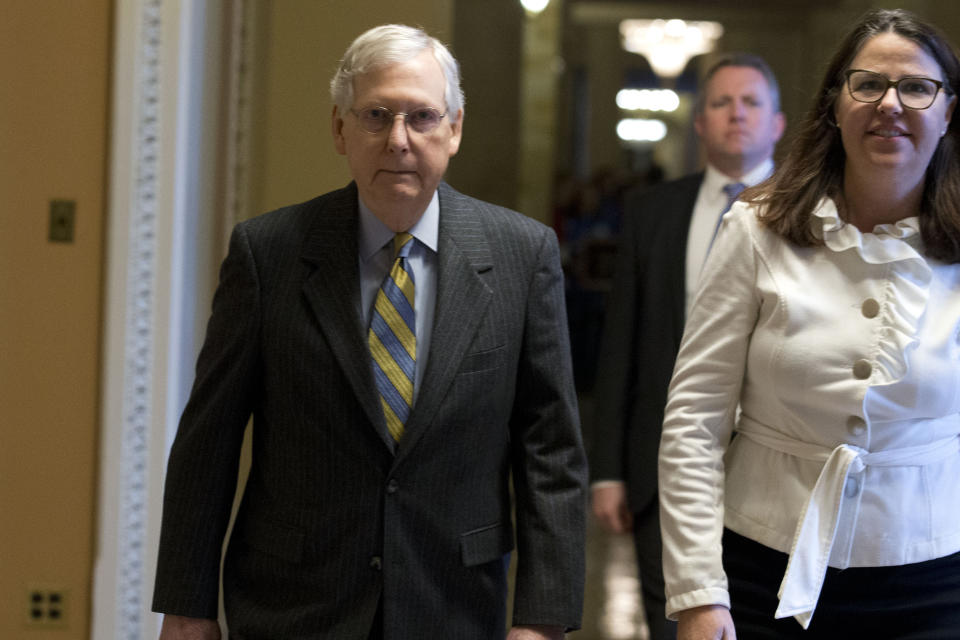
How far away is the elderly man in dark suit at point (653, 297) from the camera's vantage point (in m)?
3.34

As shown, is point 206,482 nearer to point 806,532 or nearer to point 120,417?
point 806,532

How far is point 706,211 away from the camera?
3.45m

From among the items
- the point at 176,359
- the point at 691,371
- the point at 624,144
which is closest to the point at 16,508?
Answer: the point at 176,359

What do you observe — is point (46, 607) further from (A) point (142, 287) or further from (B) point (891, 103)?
(B) point (891, 103)

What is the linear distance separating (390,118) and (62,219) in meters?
1.85

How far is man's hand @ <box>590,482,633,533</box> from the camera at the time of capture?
3.42 metres

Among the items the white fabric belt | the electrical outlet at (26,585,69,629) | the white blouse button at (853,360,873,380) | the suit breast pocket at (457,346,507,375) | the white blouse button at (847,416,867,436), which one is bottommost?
the electrical outlet at (26,585,69,629)

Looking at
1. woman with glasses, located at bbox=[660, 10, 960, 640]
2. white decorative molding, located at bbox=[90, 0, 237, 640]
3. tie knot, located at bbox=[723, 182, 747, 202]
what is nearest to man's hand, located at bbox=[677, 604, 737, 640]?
woman with glasses, located at bbox=[660, 10, 960, 640]

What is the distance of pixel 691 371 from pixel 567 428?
0.83ft

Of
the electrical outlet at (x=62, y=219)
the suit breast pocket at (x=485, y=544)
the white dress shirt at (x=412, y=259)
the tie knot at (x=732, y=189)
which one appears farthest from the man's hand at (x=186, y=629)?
the tie knot at (x=732, y=189)

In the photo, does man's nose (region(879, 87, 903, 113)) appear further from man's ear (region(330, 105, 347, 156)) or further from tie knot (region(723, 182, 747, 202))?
tie knot (region(723, 182, 747, 202))

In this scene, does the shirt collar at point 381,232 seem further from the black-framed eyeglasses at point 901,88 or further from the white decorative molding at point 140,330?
the white decorative molding at point 140,330

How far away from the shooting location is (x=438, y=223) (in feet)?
7.50

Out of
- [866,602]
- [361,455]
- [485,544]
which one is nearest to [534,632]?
[485,544]
